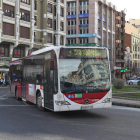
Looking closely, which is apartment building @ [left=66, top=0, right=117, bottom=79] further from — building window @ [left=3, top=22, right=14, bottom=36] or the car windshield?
the car windshield

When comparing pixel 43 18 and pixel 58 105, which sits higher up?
pixel 43 18

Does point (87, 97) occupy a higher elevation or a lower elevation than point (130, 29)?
lower

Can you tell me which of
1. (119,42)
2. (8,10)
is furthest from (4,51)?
(119,42)

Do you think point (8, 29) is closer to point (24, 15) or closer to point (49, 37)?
point (24, 15)

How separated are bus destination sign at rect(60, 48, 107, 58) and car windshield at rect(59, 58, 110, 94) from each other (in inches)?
6.5

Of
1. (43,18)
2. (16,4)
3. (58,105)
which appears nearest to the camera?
(58,105)

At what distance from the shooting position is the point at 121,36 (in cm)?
8850

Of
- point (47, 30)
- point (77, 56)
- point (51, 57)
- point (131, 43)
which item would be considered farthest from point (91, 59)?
point (131, 43)

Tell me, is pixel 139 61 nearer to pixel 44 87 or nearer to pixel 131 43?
pixel 131 43

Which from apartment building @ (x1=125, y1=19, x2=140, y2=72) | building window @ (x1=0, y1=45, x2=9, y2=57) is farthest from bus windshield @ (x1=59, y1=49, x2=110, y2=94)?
apartment building @ (x1=125, y1=19, x2=140, y2=72)

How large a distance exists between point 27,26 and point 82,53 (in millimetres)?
34774

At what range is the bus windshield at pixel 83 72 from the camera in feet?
31.7

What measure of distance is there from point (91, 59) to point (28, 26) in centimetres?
3505

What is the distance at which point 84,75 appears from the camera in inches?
387
